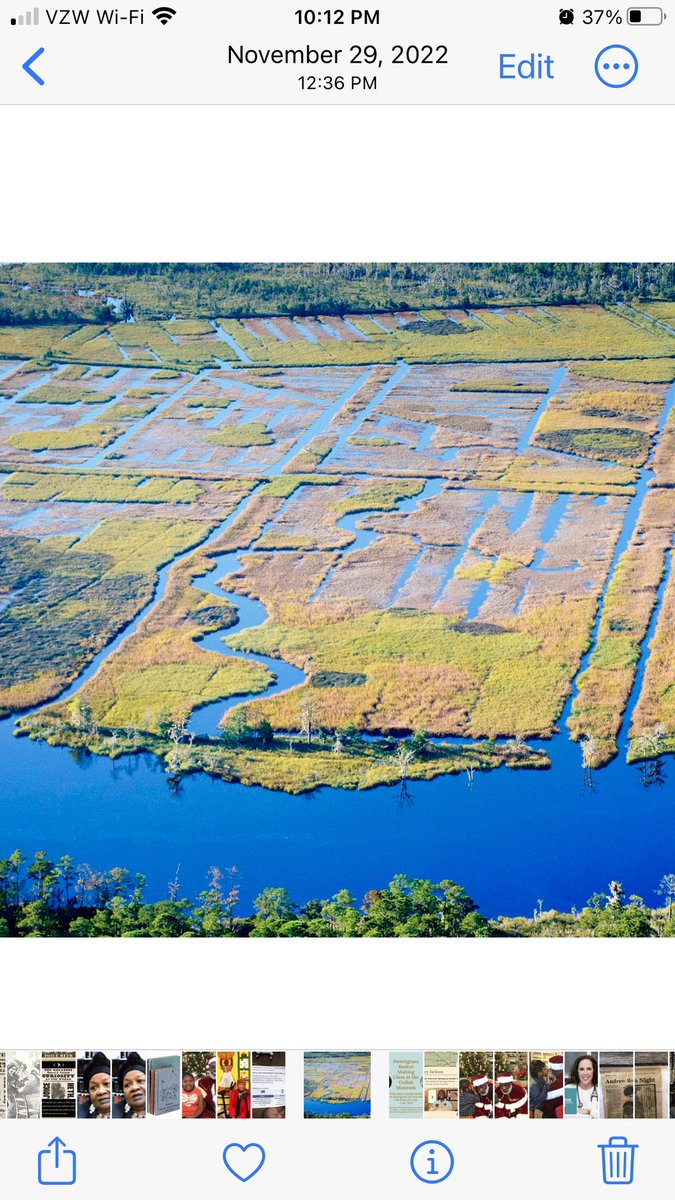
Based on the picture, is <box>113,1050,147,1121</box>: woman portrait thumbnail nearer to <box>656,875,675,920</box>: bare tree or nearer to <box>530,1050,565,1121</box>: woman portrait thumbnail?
<box>530,1050,565,1121</box>: woman portrait thumbnail

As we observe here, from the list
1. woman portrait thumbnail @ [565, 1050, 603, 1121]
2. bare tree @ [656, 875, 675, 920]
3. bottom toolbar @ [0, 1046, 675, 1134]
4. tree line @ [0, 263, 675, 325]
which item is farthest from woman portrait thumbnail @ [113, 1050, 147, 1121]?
tree line @ [0, 263, 675, 325]

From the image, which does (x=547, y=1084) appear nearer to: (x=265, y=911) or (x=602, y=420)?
(x=265, y=911)

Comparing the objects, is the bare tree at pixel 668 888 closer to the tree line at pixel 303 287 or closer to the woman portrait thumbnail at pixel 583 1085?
the woman portrait thumbnail at pixel 583 1085

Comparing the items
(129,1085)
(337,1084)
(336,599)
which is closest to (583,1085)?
(337,1084)

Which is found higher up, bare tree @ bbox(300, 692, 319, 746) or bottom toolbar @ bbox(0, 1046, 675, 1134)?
bare tree @ bbox(300, 692, 319, 746)

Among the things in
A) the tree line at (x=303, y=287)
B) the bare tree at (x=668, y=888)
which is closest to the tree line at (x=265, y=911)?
the bare tree at (x=668, y=888)

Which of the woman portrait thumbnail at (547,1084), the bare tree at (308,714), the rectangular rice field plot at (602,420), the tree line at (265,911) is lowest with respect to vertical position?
the woman portrait thumbnail at (547,1084)

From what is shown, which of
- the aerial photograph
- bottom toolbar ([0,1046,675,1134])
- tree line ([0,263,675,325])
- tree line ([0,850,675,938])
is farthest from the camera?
tree line ([0,263,675,325])
